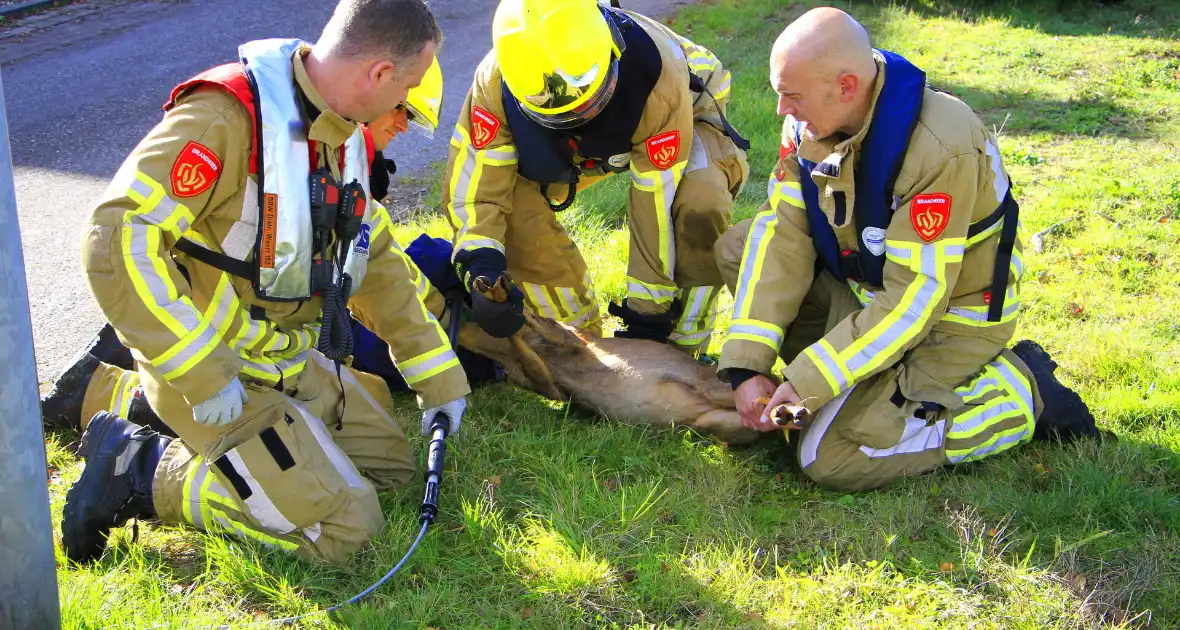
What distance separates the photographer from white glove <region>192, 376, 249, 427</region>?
2.87m

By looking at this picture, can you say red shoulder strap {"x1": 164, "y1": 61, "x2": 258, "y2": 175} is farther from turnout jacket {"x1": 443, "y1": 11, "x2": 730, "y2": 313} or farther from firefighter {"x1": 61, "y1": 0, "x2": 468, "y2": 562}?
turnout jacket {"x1": 443, "y1": 11, "x2": 730, "y2": 313}

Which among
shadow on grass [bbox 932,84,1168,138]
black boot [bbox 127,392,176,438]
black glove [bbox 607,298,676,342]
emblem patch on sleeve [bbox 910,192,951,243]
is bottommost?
shadow on grass [bbox 932,84,1168,138]

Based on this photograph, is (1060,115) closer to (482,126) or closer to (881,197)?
(881,197)

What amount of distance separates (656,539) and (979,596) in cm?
97

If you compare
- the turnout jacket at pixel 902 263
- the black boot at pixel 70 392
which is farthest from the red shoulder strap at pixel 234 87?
the turnout jacket at pixel 902 263

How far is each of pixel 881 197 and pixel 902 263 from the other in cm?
23

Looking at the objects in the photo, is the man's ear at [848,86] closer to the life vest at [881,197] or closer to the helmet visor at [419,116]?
the life vest at [881,197]

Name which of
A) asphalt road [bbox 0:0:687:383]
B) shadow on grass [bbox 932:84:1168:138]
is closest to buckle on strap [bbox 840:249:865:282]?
asphalt road [bbox 0:0:687:383]

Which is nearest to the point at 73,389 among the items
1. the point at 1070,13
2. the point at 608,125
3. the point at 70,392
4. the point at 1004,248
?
the point at 70,392

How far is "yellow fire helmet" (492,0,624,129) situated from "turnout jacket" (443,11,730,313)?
31 centimetres

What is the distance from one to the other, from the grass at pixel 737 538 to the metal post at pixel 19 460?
36 cm

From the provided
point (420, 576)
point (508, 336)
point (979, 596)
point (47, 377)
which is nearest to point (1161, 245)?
point (979, 596)

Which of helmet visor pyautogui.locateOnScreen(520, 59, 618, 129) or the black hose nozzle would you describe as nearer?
the black hose nozzle

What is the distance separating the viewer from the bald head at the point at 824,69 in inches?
126
